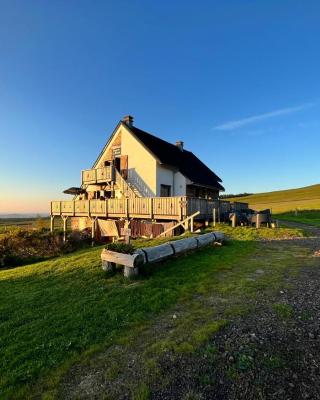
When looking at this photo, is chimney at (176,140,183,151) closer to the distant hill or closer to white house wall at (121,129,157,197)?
white house wall at (121,129,157,197)

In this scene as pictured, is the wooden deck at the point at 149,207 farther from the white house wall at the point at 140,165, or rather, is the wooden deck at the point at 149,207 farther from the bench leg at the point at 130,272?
the bench leg at the point at 130,272

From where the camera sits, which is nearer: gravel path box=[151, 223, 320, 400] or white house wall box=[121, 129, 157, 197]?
gravel path box=[151, 223, 320, 400]

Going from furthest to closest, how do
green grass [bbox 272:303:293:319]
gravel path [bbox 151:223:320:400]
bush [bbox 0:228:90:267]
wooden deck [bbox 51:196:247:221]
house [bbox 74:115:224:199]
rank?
house [bbox 74:115:224:199], bush [bbox 0:228:90:267], wooden deck [bbox 51:196:247:221], green grass [bbox 272:303:293:319], gravel path [bbox 151:223:320:400]

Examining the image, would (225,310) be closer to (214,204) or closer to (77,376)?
(77,376)

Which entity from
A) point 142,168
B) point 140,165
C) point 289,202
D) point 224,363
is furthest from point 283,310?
point 289,202

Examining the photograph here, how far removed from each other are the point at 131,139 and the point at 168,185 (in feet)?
19.3

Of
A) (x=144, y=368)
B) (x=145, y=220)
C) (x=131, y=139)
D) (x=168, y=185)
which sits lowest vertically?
(x=144, y=368)

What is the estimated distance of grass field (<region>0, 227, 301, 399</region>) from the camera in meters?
4.00

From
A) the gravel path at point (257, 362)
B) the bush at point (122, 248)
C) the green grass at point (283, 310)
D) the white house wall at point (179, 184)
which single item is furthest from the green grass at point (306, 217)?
the gravel path at point (257, 362)

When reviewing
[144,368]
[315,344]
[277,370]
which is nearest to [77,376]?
[144,368]

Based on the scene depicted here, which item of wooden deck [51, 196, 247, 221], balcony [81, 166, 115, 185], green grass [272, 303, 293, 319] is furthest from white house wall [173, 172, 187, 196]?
green grass [272, 303, 293, 319]

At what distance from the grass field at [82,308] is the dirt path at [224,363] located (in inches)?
11.3

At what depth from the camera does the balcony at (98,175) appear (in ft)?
84.5

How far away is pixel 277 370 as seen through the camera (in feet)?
11.2
